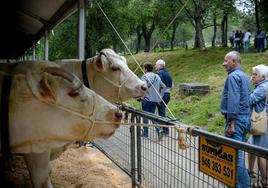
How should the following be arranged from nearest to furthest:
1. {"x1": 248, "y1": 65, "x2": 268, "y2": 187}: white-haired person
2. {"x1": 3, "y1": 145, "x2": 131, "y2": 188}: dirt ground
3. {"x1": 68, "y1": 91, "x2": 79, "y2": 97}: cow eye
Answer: {"x1": 68, "y1": 91, "x2": 79, "y2": 97}: cow eye, {"x1": 3, "y1": 145, "x2": 131, "y2": 188}: dirt ground, {"x1": 248, "y1": 65, "x2": 268, "y2": 187}: white-haired person

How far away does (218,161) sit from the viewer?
331 centimetres

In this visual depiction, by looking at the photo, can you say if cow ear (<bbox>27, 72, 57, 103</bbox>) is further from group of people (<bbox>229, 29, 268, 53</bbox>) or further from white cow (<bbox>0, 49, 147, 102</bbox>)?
group of people (<bbox>229, 29, 268, 53</bbox>)

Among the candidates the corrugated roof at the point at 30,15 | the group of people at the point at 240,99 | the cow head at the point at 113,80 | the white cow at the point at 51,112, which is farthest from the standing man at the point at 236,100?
the corrugated roof at the point at 30,15

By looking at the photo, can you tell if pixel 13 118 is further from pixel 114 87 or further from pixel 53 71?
pixel 114 87

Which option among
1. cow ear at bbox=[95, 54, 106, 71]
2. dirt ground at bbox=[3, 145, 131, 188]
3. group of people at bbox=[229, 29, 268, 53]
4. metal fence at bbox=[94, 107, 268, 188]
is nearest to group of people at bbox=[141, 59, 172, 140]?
dirt ground at bbox=[3, 145, 131, 188]

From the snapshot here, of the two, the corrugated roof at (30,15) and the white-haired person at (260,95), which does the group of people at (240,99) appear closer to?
the white-haired person at (260,95)

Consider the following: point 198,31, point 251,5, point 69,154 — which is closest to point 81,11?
point 69,154

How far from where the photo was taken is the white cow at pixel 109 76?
5.33 m

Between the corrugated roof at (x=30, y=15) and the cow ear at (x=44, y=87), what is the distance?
4958mm

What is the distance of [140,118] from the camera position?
513 cm

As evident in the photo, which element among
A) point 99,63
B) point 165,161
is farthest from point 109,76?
point 165,161

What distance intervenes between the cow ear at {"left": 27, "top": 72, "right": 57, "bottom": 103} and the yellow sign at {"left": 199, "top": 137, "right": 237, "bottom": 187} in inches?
51.9

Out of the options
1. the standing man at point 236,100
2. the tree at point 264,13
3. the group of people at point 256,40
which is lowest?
the standing man at point 236,100

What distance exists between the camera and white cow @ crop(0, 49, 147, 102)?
5328 mm
